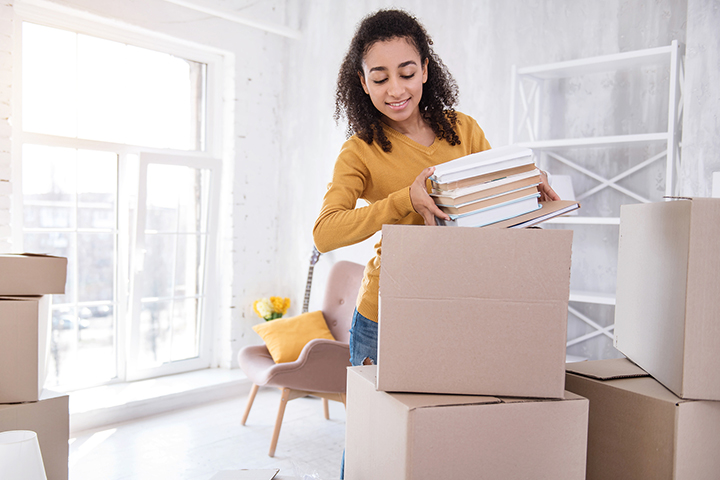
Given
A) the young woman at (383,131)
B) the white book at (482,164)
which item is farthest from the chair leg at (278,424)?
the white book at (482,164)

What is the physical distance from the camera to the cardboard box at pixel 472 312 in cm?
88

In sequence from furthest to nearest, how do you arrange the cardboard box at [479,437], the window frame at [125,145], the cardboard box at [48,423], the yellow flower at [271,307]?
the yellow flower at [271,307], the window frame at [125,145], the cardboard box at [48,423], the cardboard box at [479,437]

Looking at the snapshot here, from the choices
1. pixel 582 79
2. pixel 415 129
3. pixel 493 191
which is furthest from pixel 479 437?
pixel 582 79

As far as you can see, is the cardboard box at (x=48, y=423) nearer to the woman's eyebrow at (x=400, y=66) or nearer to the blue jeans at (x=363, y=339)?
the blue jeans at (x=363, y=339)

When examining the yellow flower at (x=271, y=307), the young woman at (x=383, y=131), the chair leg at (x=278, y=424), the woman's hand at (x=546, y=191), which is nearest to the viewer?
the woman's hand at (x=546, y=191)

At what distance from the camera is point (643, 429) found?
92 centimetres

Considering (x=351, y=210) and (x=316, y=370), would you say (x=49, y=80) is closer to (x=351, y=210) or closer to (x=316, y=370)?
(x=316, y=370)

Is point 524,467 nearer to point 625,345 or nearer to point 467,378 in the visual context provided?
point 467,378

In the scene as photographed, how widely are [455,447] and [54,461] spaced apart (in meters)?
1.29

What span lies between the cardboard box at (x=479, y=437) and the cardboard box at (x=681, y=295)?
6.9 inches

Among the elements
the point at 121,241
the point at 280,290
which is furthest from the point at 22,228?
the point at 280,290

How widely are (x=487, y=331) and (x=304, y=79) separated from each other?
11.2 feet

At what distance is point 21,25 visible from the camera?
3.00 m

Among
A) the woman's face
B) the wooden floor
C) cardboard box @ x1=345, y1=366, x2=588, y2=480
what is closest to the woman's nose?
the woman's face
